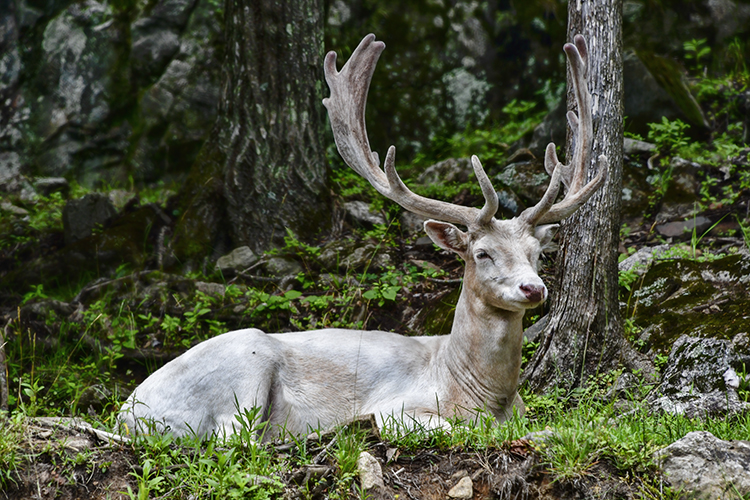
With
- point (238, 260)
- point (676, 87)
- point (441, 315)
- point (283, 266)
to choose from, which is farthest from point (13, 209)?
point (676, 87)

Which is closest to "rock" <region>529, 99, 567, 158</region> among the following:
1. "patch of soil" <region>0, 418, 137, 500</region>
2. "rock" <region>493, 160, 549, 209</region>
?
"rock" <region>493, 160, 549, 209</region>

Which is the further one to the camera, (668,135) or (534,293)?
(668,135)

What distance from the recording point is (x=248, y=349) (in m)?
4.96

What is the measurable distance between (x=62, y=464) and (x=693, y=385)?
4163 millimetres

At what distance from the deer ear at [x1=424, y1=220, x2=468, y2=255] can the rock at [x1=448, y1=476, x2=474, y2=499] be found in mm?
1885

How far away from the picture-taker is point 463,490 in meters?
3.51

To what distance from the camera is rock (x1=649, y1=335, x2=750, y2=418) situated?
4.80 meters

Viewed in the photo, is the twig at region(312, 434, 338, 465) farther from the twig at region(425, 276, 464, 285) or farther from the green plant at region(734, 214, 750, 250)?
the green plant at region(734, 214, 750, 250)

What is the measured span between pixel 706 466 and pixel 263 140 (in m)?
6.12

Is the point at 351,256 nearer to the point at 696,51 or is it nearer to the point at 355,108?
the point at 355,108

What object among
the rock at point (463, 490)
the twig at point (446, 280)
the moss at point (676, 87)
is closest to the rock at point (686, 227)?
the moss at point (676, 87)

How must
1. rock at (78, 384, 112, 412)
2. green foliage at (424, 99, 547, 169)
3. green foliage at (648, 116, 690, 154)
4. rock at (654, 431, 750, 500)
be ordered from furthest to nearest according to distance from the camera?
1. green foliage at (424, 99, 547, 169)
2. green foliage at (648, 116, 690, 154)
3. rock at (78, 384, 112, 412)
4. rock at (654, 431, 750, 500)

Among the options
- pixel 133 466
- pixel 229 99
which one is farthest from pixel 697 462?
pixel 229 99

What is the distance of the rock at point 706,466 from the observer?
3268 millimetres
